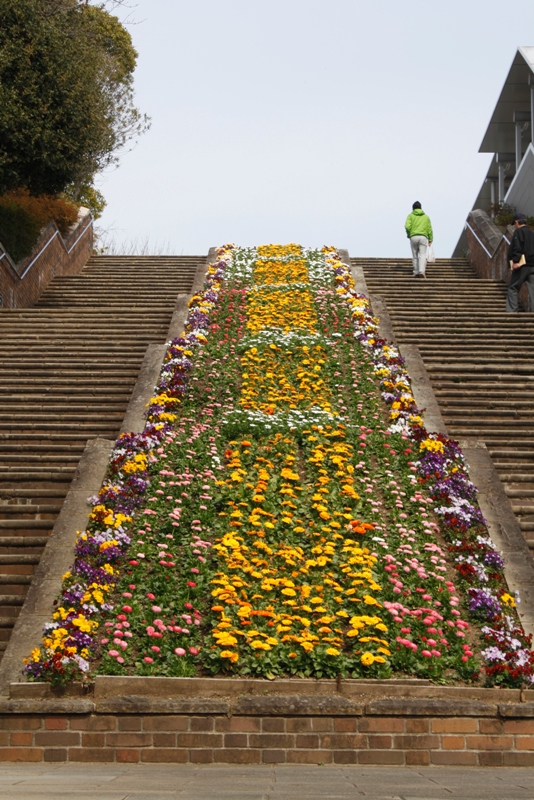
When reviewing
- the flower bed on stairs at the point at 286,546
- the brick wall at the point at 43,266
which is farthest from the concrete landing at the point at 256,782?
the brick wall at the point at 43,266

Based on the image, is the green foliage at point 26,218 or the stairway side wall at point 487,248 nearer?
the green foliage at point 26,218

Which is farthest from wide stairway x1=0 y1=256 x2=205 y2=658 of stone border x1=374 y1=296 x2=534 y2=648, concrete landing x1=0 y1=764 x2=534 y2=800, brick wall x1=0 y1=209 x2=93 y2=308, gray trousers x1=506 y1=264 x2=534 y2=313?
gray trousers x1=506 y1=264 x2=534 y2=313

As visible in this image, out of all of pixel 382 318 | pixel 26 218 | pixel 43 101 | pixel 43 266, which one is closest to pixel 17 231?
pixel 26 218

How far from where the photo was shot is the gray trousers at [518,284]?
1628 cm

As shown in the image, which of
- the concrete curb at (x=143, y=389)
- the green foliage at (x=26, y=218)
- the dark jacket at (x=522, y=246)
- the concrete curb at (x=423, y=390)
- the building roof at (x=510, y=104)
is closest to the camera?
the concrete curb at (x=143, y=389)

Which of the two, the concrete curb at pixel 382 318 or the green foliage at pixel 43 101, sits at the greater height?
the green foliage at pixel 43 101

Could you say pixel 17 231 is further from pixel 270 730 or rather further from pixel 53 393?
pixel 270 730

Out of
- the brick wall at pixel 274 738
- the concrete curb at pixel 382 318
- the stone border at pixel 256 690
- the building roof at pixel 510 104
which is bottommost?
the brick wall at pixel 274 738

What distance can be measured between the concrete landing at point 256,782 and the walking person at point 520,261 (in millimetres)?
11187

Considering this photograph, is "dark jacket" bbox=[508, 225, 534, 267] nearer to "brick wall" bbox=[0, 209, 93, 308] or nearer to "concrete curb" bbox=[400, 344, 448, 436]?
"concrete curb" bbox=[400, 344, 448, 436]

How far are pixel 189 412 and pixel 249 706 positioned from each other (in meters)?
5.20

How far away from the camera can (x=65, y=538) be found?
8195mm

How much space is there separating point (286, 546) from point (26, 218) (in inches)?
510

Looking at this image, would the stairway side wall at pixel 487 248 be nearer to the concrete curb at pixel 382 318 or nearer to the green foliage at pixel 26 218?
the concrete curb at pixel 382 318
